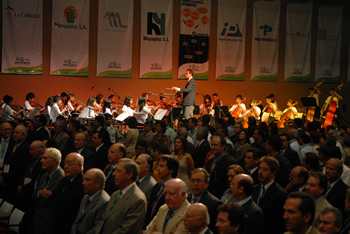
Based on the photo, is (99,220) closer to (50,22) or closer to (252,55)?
(50,22)

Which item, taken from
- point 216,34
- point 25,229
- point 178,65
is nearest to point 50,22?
point 178,65

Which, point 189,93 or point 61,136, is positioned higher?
point 189,93

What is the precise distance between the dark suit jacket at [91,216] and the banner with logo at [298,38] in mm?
14558

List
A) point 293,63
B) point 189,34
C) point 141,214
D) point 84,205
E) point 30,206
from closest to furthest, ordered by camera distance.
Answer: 1. point 141,214
2. point 84,205
3. point 30,206
4. point 189,34
5. point 293,63

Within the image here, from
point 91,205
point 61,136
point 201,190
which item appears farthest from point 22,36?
point 201,190

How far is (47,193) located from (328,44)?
621 inches

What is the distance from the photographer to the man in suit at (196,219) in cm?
337

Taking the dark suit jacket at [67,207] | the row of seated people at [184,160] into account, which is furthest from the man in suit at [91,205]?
the row of seated people at [184,160]

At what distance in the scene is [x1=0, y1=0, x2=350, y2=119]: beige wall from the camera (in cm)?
1494

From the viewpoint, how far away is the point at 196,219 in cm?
336

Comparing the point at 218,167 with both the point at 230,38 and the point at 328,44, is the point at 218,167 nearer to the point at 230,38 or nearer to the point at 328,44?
the point at 230,38

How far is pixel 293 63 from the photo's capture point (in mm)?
17688

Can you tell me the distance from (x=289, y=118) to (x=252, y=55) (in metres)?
3.47

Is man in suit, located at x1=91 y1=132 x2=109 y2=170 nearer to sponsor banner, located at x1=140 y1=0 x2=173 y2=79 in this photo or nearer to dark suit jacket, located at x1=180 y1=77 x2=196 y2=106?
dark suit jacket, located at x1=180 y1=77 x2=196 y2=106
